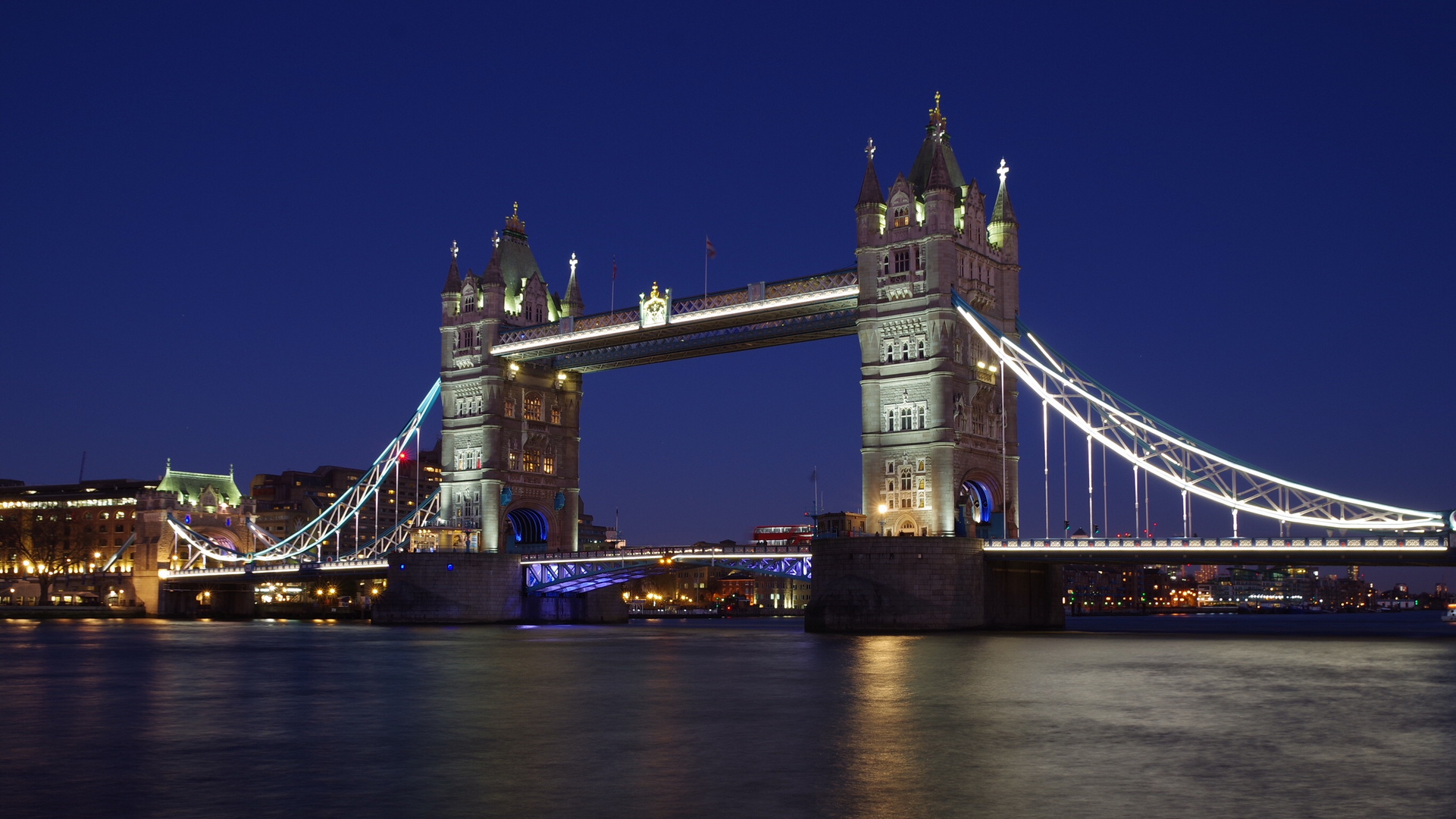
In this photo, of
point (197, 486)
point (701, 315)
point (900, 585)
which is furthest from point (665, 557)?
point (197, 486)

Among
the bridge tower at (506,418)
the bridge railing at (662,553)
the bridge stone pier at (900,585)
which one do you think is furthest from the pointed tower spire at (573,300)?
the bridge stone pier at (900,585)

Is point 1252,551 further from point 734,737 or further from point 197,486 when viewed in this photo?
point 197,486

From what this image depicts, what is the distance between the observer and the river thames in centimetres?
1617

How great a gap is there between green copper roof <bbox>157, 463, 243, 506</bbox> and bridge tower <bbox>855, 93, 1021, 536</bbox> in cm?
7509

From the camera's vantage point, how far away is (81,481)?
176625 mm

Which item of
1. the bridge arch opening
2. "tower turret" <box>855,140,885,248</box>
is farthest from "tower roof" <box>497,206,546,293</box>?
"tower turret" <box>855,140,885,248</box>

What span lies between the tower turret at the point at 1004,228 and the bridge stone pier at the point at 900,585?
16.5 meters

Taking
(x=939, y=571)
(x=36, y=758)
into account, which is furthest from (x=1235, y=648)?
(x=36, y=758)

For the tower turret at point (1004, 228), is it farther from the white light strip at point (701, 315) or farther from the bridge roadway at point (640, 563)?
the bridge roadway at point (640, 563)

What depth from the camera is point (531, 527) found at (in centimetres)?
8962

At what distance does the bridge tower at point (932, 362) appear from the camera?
6494 centimetres

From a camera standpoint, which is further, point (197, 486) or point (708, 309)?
point (197, 486)

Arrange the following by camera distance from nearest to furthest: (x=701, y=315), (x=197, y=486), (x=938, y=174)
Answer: (x=938, y=174) < (x=701, y=315) < (x=197, y=486)

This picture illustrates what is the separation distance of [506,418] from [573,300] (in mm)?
10351
